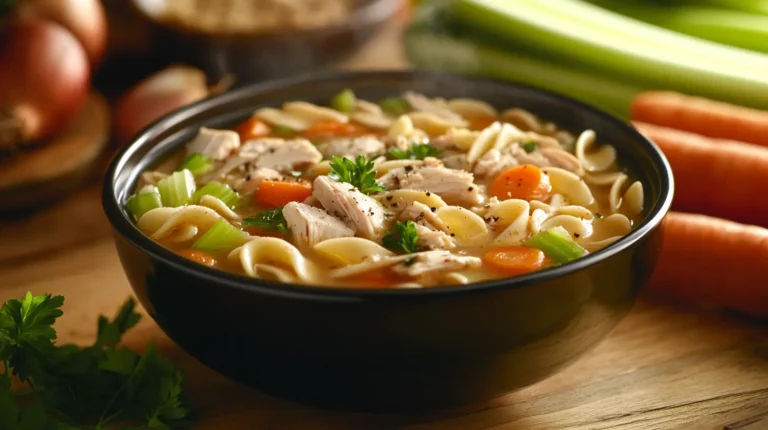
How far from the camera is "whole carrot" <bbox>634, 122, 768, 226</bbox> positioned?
152 inches

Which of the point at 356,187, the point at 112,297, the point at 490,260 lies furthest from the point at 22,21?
the point at 490,260

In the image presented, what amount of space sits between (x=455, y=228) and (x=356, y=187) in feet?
1.28

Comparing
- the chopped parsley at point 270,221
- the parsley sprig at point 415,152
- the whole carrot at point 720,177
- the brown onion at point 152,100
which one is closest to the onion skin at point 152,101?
the brown onion at point 152,100

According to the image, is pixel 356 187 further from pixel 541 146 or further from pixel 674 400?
pixel 674 400

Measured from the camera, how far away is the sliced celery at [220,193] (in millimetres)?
3252

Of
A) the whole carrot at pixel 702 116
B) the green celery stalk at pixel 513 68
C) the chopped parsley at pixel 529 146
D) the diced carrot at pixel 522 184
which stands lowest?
the green celery stalk at pixel 513 68

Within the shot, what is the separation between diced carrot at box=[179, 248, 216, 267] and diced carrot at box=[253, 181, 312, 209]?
37cm

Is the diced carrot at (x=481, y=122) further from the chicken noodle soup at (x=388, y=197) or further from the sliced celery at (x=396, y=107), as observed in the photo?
the sliced celery at (x=396, y=107)

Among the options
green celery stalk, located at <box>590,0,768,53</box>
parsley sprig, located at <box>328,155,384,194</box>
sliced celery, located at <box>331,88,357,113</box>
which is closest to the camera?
parsley sprig, located at <box>328,155,384,194</box>

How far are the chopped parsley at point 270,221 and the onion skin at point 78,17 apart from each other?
241 centimetres

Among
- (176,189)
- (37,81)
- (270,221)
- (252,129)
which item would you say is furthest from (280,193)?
(37,81)

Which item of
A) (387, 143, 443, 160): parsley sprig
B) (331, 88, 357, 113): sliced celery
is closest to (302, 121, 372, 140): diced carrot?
(331, 88, 357, 113): sliced celery

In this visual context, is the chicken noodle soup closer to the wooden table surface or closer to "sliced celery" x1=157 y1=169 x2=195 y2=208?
"sliced celery" x1=157 y1=169 x2=195 y2=208

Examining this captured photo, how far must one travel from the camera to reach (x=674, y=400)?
307 centimetres
